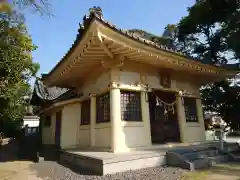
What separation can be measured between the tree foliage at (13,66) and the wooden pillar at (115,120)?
4.61 metres

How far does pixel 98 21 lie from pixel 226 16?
9530 mm

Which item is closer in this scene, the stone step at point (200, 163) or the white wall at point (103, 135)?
the stone step at point (200, 163)

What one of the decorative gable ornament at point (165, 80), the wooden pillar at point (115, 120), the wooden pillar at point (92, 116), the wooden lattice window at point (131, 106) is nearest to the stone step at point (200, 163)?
the wooden pillar at point (115, 120)

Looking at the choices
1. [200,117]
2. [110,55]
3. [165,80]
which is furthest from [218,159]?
[110,55]

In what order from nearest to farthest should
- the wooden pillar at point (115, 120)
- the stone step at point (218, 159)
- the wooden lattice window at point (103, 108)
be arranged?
→ 1. the stone step at point (218, 159)
2. the wooden pillar at point (115, 120)
3. the wooden lattice window at point (103, 108)

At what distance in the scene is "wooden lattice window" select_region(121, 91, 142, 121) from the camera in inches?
312

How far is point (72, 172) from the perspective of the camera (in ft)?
21.0

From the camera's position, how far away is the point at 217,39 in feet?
46.2

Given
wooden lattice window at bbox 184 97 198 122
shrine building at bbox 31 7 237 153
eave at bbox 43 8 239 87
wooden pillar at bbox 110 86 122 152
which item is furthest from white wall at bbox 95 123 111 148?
wooden lattice window at bbox 184 97 198 122

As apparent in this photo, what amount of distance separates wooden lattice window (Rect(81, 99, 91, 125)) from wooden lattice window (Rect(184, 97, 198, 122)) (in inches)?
183

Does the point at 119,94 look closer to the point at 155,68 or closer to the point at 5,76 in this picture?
the point at 155,68

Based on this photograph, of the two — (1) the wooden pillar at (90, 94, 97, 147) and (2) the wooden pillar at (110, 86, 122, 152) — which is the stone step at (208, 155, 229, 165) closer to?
(2) the wooden pillar at (110, 86, 122, 152)

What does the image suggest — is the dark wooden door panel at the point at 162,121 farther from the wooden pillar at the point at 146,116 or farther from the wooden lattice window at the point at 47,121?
the wooden lattice window at the point at 47,121

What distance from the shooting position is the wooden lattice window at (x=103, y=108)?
832 centimetres
